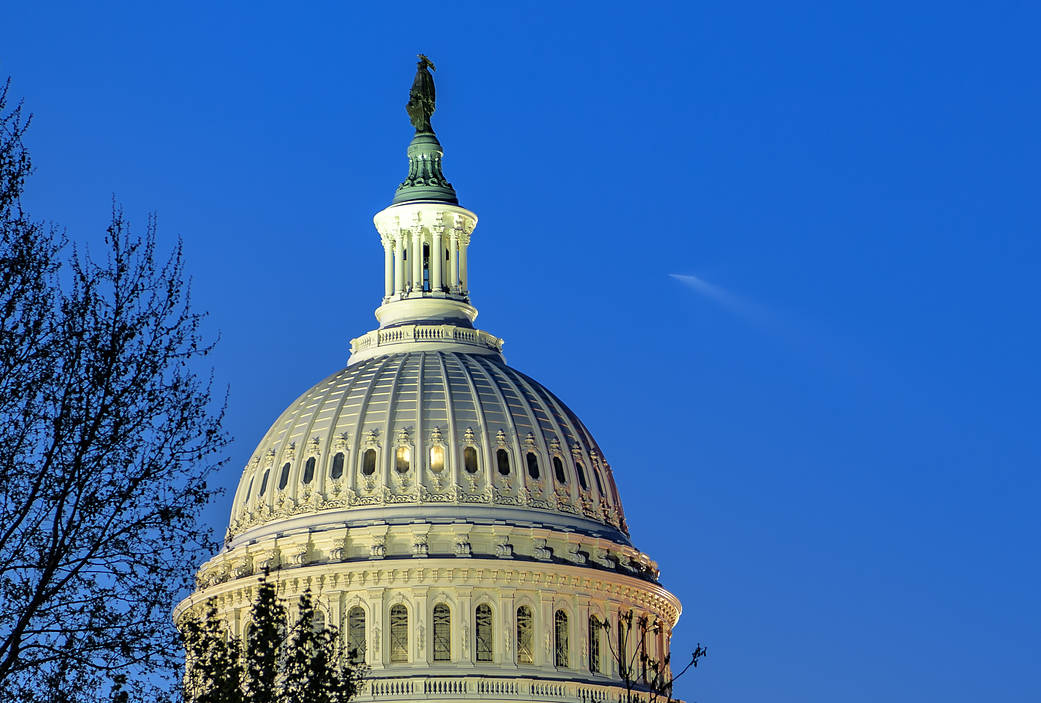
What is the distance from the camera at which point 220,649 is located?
51594mm

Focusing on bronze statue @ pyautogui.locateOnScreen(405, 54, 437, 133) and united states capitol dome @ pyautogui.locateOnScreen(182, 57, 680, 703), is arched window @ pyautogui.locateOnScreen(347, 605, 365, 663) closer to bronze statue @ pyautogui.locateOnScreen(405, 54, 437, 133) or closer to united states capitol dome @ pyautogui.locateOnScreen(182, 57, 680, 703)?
united states capitol dome @ pyautogui.locateOnScreen(182, 57, 680, 703)

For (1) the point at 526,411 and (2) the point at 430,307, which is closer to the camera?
(1) the point at 526,411

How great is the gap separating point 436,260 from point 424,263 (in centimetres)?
100

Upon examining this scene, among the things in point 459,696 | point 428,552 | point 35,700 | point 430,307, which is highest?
point 430,307

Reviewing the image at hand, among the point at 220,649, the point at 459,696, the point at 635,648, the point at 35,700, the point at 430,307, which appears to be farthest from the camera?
the point at 430,307

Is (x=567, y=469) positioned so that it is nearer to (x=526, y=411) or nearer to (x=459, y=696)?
(x=526, y=411)

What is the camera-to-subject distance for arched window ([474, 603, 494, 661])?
396 ft

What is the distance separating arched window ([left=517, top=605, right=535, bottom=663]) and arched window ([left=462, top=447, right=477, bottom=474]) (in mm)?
8588

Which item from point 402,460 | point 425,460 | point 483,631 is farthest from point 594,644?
point 402,460

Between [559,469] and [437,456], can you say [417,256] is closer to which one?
[437,456]

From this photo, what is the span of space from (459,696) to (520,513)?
12239 mm

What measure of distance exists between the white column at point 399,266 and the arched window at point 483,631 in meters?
25.6

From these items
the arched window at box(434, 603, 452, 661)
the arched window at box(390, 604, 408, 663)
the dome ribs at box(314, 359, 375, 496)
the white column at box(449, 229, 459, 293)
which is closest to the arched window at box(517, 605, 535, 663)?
the arched window at box(434, 603, 452, 661)

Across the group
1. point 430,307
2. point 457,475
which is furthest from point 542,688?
point 430,307
